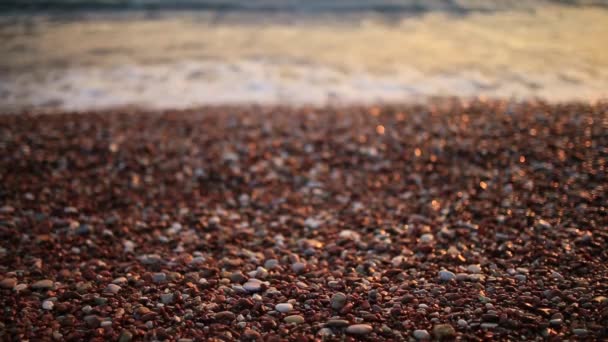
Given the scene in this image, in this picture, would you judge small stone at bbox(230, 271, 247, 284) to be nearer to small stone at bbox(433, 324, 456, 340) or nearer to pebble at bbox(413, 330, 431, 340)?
pebble at bbox(413, 330, 431, 340)

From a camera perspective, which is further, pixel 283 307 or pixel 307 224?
pixel 307 224

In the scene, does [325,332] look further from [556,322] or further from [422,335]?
[556,322]

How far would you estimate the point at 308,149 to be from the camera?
19.9 ft

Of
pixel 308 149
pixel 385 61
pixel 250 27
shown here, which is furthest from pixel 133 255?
pixel 250 27

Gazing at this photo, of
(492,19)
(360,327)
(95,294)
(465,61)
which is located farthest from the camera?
(492,19)

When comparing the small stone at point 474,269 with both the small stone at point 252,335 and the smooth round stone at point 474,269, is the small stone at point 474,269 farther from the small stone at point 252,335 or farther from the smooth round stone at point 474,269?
the small stone at point 252,335

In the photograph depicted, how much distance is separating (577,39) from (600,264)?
785 cm

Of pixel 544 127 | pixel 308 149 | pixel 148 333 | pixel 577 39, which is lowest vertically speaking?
pixel 148 333

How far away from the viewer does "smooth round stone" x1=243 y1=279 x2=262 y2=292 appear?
3.68 m

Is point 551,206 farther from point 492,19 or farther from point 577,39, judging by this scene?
point 492,19

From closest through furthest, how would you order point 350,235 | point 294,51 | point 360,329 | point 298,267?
point 360,329 < point 298,267 < point 350,235 < point 294,51

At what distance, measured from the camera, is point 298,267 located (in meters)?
3.98

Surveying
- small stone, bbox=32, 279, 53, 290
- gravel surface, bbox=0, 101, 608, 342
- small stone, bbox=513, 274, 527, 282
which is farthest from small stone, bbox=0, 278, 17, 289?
small stone, bbox=513, 274, 527, 282

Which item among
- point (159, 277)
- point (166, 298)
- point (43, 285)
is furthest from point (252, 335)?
point (43, 285)
